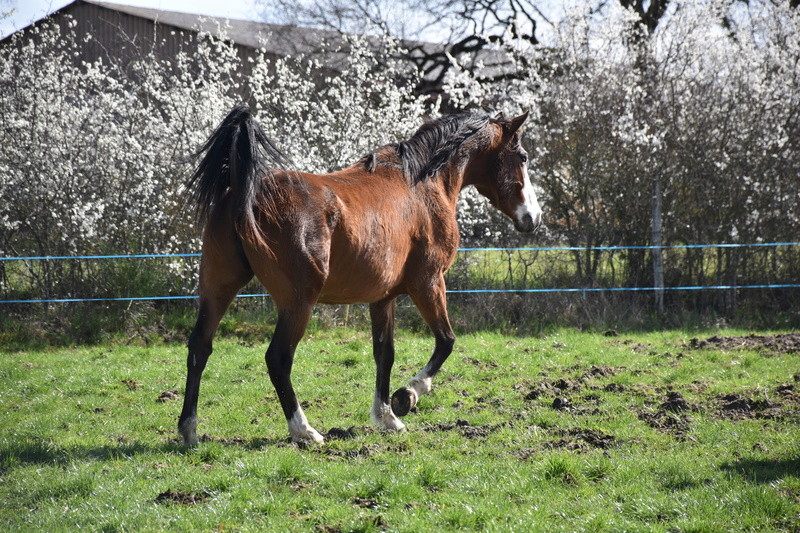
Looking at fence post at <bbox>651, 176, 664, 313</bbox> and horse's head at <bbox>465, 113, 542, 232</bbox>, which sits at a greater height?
horse's head at <bbox>465, 113, 542, 232</bbox>

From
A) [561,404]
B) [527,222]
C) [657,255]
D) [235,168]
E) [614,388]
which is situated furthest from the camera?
[657,255]

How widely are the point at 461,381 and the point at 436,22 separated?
14631 millimetres

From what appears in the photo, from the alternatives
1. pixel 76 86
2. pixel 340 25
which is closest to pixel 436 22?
pixel 340 25

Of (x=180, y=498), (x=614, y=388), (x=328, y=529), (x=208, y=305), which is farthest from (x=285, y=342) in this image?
(x=614, y=388)

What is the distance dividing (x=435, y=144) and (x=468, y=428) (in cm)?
231

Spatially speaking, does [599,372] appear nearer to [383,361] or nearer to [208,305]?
[383,361]

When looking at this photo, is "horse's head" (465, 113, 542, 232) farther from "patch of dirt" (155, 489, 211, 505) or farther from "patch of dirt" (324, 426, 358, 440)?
"patch of dirt" (155, 489, 211, 505)

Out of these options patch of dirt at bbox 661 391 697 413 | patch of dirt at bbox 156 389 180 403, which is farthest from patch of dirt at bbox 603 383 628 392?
patch of dirt at bbox 156 389 180 403

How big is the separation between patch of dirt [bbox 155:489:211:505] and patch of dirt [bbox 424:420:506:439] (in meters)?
2.09

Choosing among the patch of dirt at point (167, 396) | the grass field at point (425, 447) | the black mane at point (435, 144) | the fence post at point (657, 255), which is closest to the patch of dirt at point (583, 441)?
the grass field at point (425, 447)

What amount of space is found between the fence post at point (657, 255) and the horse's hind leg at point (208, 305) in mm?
8736

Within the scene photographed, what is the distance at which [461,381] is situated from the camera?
25.2 feet

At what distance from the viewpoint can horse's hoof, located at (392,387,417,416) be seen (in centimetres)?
577

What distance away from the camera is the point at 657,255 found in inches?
487
